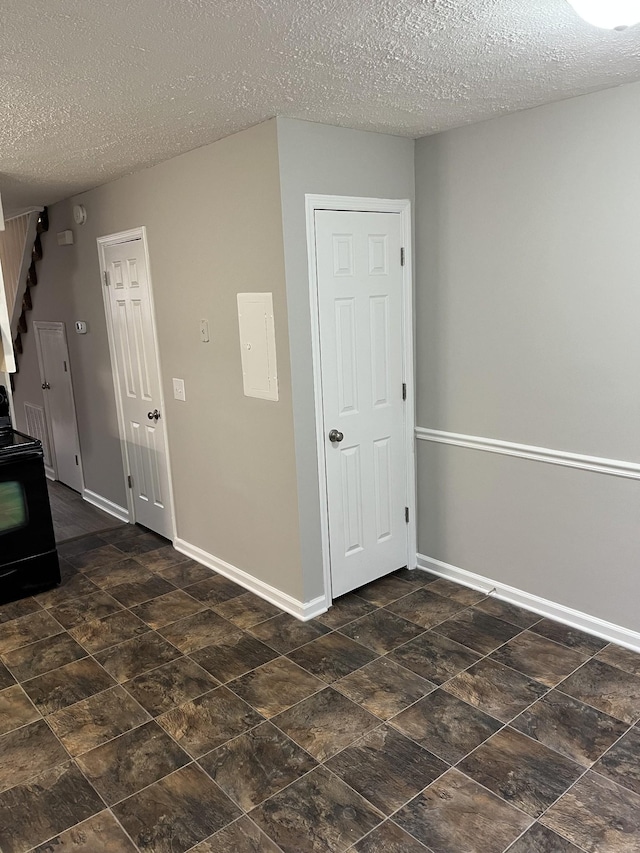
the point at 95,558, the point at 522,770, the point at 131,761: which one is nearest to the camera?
the point at 522,770

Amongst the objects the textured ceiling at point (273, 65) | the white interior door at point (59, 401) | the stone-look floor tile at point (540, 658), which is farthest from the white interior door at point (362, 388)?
the white interior door at point (59, 401)

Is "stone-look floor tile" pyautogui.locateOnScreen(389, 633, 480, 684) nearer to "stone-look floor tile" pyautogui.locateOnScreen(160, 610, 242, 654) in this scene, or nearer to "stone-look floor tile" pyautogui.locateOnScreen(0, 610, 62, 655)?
"stone-look floor tile" pyautogui.locateOnScreen(160, 610, 242, 654)

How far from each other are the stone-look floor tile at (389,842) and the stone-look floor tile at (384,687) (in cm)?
53

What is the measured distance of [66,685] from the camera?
2840 mm

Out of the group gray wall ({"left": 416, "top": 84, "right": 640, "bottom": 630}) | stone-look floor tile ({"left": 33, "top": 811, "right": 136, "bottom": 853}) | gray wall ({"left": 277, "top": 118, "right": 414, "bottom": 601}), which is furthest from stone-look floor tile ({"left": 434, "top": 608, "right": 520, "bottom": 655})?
stone-look floor tile ({"left": 33, "top": 811, "right": 136, "bottom": 853})

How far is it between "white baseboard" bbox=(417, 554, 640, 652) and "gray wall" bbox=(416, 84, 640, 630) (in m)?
0.04

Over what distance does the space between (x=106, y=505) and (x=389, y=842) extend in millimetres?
3691

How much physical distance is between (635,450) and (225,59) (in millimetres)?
2179

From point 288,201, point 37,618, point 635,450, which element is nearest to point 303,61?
point 288,201

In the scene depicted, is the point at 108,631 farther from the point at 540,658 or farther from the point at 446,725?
the point at 540,658

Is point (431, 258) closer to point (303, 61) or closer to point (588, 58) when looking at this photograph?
point (588, 58)

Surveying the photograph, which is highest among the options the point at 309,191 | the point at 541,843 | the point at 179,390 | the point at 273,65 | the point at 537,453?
the point at 273,65

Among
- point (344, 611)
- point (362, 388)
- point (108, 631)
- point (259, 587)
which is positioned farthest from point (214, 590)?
point (362, 388)

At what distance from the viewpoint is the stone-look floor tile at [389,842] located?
6.34ft
